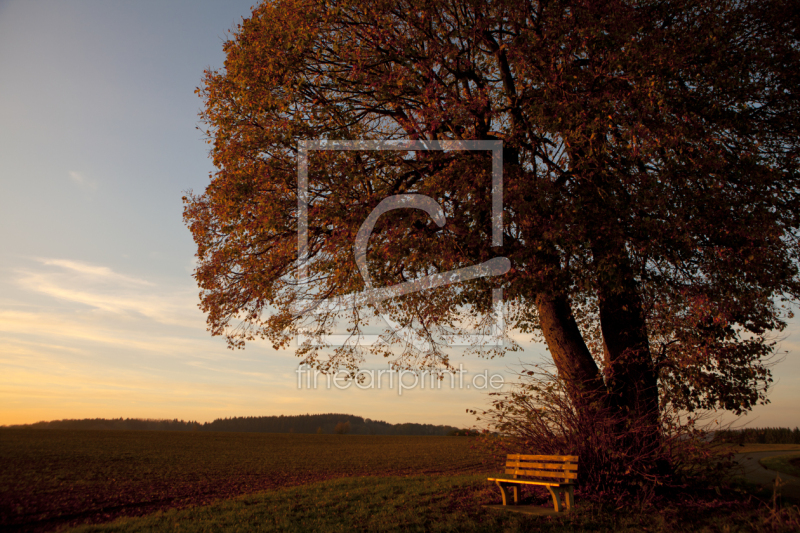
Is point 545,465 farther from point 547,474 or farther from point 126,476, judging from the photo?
point 126,476

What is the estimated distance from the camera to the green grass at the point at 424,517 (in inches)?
312

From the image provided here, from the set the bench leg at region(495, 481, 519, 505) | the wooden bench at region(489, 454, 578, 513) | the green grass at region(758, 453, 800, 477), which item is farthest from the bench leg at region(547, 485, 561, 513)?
the green grass at region(758, 453, 800, 477)

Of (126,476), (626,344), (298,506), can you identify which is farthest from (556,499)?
(126,476)

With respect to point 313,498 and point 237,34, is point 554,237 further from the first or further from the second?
point 237,34

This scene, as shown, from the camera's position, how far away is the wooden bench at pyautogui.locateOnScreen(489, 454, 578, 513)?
8.57 m

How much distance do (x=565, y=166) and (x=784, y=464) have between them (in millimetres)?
17402

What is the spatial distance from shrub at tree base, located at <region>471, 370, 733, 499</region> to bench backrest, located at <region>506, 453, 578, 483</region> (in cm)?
65

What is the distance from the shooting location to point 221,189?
38.1 feet

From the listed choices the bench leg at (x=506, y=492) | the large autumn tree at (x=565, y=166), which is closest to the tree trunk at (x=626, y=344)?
the large autumn tree at (x=565, y=166)

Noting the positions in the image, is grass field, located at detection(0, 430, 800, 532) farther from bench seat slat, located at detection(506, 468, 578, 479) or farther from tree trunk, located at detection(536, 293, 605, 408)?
tree trunk, located at detection(536, 293, 605, 408)

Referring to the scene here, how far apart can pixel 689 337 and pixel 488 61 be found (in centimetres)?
857

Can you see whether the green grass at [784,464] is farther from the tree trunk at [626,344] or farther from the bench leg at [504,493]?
the bench leg at [504,493]

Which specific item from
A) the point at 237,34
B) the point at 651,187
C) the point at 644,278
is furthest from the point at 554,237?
the point at 237,34

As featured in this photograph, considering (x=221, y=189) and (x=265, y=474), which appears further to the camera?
(x=265, y=474)
